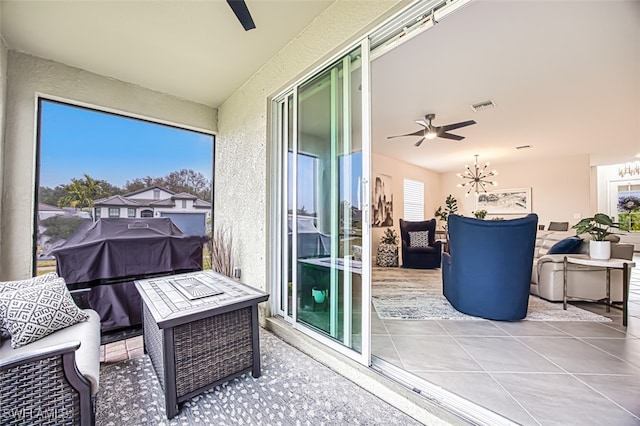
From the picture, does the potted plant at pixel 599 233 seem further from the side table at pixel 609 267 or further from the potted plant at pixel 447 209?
the potted plant at pixel 447 209

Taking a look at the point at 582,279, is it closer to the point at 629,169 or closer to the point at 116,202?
the point at 116,202

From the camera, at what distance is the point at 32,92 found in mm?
2574

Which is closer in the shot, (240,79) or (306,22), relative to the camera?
(306,22)

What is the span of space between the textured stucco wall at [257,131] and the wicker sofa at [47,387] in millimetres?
1607

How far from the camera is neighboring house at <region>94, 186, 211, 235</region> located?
3074 mm

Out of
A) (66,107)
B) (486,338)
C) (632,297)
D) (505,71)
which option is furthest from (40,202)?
(632,297)

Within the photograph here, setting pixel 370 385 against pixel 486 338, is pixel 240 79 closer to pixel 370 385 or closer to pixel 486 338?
pixel 370 385

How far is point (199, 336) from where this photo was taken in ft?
5.22

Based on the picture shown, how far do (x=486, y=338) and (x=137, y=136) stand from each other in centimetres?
443

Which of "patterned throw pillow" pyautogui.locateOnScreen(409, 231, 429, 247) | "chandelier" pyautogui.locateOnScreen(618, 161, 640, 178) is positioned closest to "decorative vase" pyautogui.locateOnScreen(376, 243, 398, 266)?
"patterned throw pillow" pyautogui.locateOnScreen(409, 231, 429, 247)

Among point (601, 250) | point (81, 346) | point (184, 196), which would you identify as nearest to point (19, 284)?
point (81, 346)

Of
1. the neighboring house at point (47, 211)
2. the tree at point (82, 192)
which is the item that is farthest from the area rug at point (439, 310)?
the neighboring house at point (47, 211)

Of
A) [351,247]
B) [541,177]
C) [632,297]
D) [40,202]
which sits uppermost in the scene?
[541,177]

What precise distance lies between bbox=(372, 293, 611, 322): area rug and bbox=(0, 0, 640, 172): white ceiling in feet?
8.55
